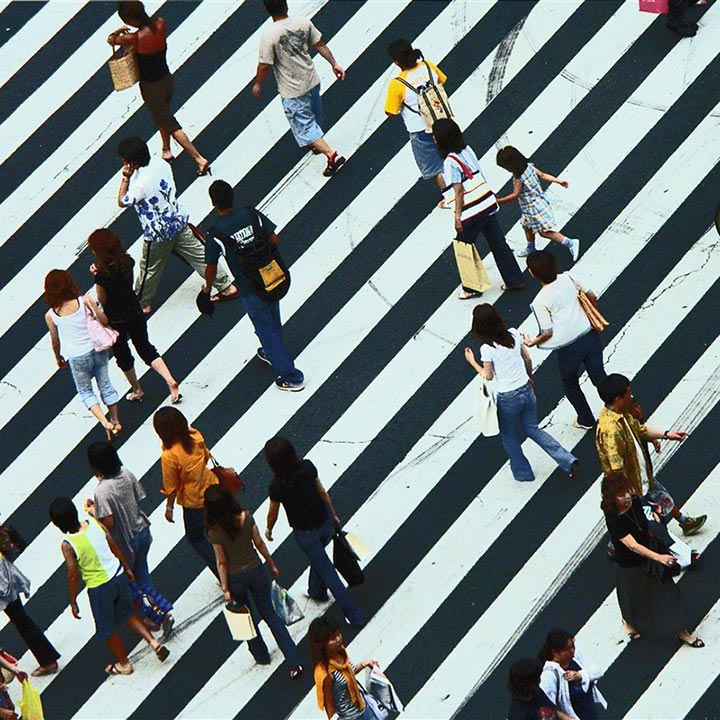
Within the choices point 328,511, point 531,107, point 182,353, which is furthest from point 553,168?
point 328,511

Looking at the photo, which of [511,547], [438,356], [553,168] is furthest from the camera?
[553,168]

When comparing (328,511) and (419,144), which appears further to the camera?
(419,144)

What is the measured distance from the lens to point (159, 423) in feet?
42.2

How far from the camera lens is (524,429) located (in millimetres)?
14047

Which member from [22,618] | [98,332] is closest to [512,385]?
[98,332]

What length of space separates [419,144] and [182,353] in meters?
2.76

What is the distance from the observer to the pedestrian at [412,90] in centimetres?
1574

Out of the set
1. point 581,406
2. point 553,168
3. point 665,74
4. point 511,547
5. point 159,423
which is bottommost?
point 159,423

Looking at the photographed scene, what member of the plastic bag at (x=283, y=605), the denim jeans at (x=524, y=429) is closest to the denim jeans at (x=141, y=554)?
the plastic bag at (x=283, y=605)

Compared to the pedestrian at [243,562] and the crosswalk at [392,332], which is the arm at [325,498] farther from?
the crosswalk at [392,332]

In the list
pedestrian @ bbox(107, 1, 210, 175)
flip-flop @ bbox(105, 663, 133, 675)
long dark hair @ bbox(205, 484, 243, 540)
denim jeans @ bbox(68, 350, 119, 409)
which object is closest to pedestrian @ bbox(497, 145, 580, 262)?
pedestrian @ bbox(107, 1, 210, 175)

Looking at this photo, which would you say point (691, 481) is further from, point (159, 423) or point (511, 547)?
point (159, 423)

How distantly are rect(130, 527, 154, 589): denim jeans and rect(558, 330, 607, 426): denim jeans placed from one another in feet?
11.1

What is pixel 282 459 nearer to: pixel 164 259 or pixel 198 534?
pixel 198 534
